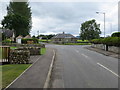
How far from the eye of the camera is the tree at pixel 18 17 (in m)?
61.5

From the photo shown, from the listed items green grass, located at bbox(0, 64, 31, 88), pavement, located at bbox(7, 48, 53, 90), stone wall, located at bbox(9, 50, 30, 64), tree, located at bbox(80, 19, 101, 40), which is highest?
tree, located at bbox(80, 19, 101, 40)

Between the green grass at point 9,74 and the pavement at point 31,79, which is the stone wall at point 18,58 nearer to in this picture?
the green grass at point 9,74

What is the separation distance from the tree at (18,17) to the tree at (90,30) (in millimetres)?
32857

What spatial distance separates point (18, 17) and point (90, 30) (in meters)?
42.0

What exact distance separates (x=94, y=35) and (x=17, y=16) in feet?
145

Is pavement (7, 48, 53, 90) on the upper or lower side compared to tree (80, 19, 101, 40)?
lower

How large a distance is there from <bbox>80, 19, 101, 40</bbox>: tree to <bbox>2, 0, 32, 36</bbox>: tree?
108ft

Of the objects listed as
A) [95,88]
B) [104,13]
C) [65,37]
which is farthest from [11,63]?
[65,37]

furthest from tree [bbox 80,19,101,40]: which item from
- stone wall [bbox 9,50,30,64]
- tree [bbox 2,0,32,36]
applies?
stone wall [bbox 9,50,30,64]

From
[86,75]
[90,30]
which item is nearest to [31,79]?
Result: [86,75]

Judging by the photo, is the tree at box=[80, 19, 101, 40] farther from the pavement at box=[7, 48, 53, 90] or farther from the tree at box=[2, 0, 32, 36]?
the pavement at box=[7, 48, 53, 90]

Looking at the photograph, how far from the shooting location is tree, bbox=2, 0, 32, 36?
6150cm

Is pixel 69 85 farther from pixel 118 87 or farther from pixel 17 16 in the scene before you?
pixel 17 16

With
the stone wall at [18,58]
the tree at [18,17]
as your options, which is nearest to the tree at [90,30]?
the tree at [18,17]
